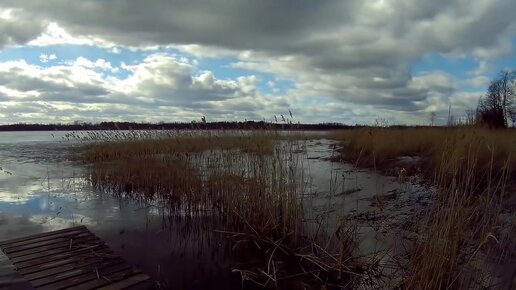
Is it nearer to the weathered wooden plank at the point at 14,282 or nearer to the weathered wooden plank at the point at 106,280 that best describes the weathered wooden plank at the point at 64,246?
the weathered wooden plank at the point at 14,282

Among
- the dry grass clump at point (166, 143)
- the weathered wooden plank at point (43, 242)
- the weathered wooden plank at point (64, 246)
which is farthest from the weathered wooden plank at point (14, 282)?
the dry grass clump at point (166, 143)

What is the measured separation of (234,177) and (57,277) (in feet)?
11.0

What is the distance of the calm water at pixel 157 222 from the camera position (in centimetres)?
553

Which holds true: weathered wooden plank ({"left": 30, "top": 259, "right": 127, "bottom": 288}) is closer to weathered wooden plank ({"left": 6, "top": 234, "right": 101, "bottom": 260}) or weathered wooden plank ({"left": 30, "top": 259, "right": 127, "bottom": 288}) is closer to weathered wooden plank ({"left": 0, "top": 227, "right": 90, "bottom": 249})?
weathered wooden plank ({"left": 6, "top": 234, "right": 101, "bottom": 260})

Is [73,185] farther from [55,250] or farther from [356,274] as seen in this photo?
[356,274]

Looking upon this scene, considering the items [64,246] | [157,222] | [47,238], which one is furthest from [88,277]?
[157,222]

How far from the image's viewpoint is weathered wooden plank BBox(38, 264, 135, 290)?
448 cm

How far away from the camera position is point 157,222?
7754 mm

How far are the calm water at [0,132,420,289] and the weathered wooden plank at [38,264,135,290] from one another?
1.50 ft

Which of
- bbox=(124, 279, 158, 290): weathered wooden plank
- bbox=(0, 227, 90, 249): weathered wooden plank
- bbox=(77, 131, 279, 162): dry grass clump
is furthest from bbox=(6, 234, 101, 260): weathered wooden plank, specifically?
bbox=(77, 131, 279, 162): dry grass clump

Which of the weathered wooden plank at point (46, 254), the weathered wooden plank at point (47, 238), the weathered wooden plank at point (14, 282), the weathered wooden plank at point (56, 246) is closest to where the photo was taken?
the weathered wooden plank at point (14, 282)

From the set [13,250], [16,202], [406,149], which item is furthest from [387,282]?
[406,149]

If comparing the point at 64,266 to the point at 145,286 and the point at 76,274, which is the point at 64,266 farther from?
the point at 145,286

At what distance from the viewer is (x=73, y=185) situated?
12305 mm
